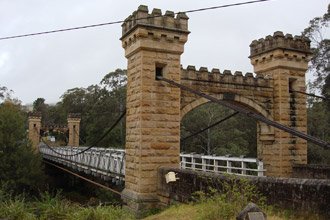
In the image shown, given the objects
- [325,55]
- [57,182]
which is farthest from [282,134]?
[57,182]

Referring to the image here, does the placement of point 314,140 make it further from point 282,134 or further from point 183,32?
point 282,134

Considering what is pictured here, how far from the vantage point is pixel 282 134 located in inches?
520

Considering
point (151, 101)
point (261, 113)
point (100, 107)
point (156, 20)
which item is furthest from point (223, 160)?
point (100, 107)

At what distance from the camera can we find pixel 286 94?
1355 centimetres

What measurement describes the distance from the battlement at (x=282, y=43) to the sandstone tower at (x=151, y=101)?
3.83 m

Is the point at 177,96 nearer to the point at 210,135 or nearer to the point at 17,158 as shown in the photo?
the point at 17,158

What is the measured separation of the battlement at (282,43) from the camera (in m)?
13.3

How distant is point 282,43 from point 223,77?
252 centimetres

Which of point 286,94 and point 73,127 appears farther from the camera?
A: point 73,127

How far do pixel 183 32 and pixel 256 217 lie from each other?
24.4 feet

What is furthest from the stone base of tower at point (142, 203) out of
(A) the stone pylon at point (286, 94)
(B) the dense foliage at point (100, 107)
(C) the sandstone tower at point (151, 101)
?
(B) the dense foliage at point (100, 107)

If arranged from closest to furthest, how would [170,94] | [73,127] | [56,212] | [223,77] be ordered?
[56,212] → [170,94] → [223,77] → [73,127]

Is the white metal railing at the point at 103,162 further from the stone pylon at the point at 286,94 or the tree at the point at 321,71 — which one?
the tree at the point at 321,71

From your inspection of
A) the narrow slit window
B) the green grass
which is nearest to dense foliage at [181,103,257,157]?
the narrow slit window
